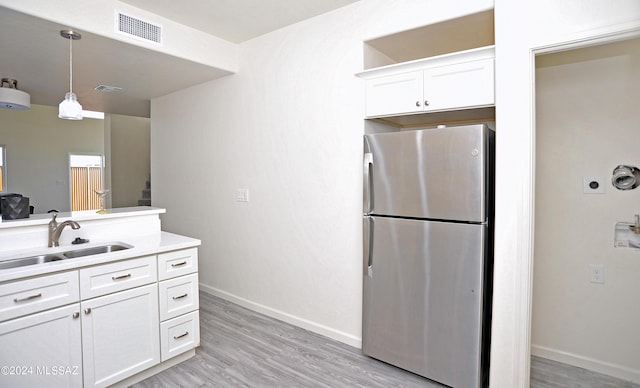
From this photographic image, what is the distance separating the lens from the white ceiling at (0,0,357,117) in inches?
106

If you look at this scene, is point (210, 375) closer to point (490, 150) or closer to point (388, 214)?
point (388, 214)

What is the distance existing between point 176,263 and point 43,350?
840mm

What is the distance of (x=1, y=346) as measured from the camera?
1726mm

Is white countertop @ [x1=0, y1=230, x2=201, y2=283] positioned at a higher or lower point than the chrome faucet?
lower

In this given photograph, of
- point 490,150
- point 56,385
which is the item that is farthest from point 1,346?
point 490,150

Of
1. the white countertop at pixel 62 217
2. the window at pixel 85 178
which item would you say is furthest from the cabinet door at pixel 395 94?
the window at pixel 85 178

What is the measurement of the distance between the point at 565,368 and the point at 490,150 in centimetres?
171

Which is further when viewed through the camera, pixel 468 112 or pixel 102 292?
pixel 468 112

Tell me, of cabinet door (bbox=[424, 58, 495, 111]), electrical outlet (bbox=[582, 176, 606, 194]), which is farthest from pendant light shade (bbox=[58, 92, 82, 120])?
electrical outlet (bbox=[582, 176, 606, 194])

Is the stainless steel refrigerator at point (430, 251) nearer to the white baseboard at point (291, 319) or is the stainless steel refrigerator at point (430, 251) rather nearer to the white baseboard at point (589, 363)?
the white baseboard at point (291, 319)

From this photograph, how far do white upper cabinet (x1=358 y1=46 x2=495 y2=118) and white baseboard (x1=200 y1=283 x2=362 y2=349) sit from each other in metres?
1.81

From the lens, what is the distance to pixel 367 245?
8.34 ft

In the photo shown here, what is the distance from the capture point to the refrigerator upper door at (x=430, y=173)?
6.78 feet

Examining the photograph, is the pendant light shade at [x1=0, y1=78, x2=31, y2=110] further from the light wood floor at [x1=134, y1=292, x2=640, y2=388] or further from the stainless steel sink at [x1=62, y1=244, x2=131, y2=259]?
the light wood floor at [x1=134, y1=292, x2=640, y2=388]
